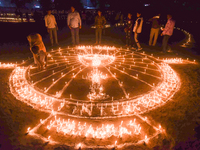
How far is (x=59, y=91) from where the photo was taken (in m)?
5.72

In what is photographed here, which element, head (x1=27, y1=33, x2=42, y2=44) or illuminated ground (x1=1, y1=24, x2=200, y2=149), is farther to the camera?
head (x1=27, y1=33, x2=42, y2=44)

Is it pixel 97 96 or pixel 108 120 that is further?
pixel 97 96

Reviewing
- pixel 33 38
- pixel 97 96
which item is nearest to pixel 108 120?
pixel 97 96

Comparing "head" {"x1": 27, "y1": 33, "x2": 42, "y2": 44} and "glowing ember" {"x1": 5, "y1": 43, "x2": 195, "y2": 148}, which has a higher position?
"head" {"x1": 27, "y1": 33, "x2": 42, "y2": 44}

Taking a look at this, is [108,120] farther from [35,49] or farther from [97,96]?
[35,49]

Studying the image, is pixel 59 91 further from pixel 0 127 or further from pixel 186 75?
pixel 186 75

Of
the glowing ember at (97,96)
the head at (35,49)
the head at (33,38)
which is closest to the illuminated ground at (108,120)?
the glowing ember at (97,96)

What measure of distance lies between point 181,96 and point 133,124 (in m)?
2.27

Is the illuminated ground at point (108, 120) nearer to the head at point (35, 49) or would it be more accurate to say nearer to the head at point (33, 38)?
the head at point (35, 49)

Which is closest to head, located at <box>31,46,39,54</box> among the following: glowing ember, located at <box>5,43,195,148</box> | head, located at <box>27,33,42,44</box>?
head, located at <box>27,33,42,44</box>

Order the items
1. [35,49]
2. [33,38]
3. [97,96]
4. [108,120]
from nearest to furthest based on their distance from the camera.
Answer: [108,120], [97,96], [33,38], [35,49]

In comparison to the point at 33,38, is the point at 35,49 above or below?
below

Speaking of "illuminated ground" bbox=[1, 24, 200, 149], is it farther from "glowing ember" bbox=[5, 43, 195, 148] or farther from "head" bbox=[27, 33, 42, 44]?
"head" bbox=[27, 33, 42, 44]

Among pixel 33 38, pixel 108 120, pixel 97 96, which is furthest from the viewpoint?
pixel 33 38
